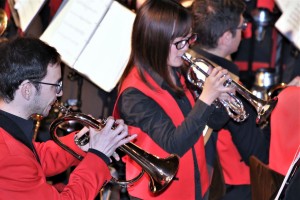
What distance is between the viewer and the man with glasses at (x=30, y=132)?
6.59 feet

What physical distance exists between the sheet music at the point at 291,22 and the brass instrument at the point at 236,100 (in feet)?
3.17

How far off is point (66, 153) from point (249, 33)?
2567mm

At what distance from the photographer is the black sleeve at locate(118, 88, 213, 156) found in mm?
2541

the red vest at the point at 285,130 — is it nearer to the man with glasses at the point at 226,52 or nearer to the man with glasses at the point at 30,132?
the man with glasses at the point at 226,52

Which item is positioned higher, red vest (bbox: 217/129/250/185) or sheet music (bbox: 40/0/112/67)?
sheet music (bbox: 40/0/112/67)

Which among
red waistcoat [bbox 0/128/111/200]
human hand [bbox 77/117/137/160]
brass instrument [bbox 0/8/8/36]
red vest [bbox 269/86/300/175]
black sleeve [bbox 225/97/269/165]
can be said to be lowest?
red waistcoat [bbox 0/128/111/200]

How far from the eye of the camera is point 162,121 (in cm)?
260

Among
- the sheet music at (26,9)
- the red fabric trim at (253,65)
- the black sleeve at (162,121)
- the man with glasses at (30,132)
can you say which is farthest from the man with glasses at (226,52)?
the red fabric trim at (253,65)

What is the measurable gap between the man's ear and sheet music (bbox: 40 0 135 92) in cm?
132

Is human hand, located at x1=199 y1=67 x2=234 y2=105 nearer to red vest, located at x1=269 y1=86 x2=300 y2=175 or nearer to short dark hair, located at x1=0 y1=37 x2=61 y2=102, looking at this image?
red vest, located at x1=269 y1=86 x2=300 y2=175

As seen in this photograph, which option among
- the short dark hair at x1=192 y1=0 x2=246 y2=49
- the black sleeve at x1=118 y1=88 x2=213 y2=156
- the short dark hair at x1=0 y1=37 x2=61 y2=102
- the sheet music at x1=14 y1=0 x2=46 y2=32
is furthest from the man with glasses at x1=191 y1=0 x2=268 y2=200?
the short dark hair at x1=0 y1=37 x2=61 y2=102

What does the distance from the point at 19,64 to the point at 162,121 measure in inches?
28.0

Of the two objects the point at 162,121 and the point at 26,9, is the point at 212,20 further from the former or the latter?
the point at 26,9

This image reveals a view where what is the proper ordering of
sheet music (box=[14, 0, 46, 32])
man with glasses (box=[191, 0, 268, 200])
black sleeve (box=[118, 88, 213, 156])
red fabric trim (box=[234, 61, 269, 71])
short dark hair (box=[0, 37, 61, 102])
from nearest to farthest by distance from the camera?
short dark hair (box=[0, 37, 61, 102]) → black sleeve (box=[118, 88, 213, 156]) → man with glasses (box=[191, 0, 268, 200]) → sheet music (box=[14, 0, 46, 32]) → red fabric trim (box=[234, 61, 269, 71])
